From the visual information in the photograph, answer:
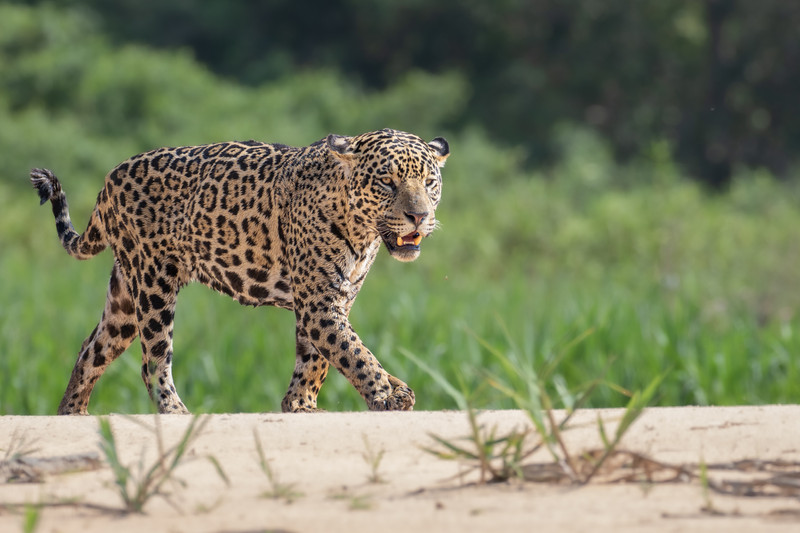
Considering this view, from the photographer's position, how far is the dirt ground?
2.80 meters

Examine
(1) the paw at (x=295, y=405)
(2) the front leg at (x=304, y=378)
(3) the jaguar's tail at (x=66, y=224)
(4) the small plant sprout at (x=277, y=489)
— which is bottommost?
(4) the small plant sprout at (x=277, y=489)

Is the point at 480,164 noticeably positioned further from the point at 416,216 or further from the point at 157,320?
the point at 416,216

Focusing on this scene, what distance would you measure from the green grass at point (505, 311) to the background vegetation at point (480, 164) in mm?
35

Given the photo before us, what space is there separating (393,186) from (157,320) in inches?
54.3

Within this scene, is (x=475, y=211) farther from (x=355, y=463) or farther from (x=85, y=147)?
(x=355, y=463)

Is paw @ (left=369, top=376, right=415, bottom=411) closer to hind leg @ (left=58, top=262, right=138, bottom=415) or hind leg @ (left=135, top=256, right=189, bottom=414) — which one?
hind leg @ (left=135, top=256, right=189, bottom=414)

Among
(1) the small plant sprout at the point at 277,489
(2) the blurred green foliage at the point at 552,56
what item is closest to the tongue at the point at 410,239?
(1) the small plant sprout at the point at 277,489

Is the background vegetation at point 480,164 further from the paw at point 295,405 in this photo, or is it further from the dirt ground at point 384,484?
the dirt ground at point 384,484

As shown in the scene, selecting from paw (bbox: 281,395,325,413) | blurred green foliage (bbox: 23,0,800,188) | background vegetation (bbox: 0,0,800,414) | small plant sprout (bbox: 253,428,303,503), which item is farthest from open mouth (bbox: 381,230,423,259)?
blurred green foliage (bbox: 23,0,800,188)

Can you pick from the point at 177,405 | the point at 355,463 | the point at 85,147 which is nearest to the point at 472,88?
the point at 85,147

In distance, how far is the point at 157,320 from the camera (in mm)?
5383

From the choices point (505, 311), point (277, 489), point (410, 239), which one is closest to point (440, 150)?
point (410, 239)

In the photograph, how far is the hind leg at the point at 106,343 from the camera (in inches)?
225

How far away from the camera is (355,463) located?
340 centimetres
